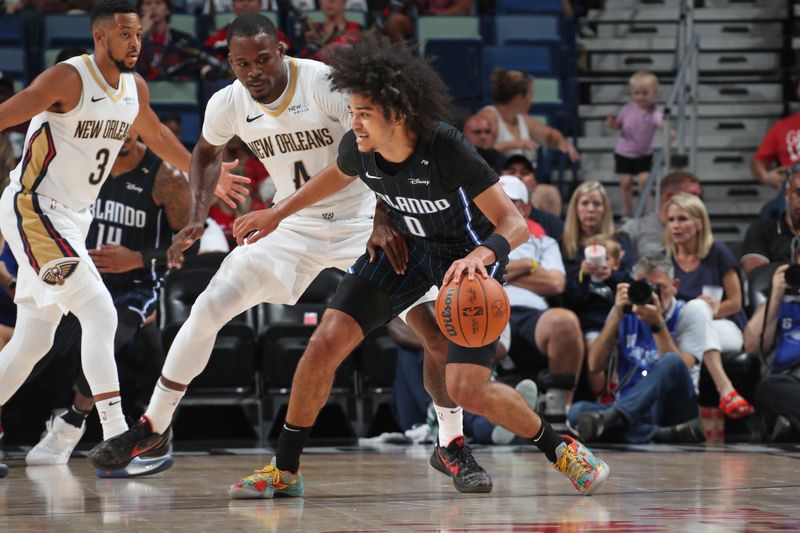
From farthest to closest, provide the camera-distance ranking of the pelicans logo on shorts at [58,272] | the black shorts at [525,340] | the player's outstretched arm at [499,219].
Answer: the black shorts at [525,340]
the pelicans logo on shorts at [58,272]
the player's outstretched arm at [499,219]

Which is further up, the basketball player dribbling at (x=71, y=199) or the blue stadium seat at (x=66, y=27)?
the blue stadium seat at (x=66, y=27)

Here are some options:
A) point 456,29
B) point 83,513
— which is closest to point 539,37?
point 456,29

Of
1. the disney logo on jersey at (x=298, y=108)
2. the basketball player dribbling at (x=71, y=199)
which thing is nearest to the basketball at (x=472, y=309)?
the disney logo on jersey at (x=298, y=108)

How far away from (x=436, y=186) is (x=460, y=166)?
0.13 metres

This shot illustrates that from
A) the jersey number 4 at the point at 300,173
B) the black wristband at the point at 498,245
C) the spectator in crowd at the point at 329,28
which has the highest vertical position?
the spectator in crowd at the point at 329,28

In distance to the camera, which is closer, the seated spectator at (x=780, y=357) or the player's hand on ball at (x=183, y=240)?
the player's hand on ball at (x=183, y=240)

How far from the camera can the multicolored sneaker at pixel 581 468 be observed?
180 inches

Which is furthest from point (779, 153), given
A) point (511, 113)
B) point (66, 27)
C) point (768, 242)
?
point (66, 27)

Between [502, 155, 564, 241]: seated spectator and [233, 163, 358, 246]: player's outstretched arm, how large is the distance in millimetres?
3626

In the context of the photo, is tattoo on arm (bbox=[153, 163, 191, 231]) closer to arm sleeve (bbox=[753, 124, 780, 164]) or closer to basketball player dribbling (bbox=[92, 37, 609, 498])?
basketball player dribbling (bbox=[92, 37, 609, 498])

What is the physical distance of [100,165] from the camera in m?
5.55

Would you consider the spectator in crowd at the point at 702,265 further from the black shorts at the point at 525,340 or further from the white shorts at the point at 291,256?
the white shorts at the point at 291,256

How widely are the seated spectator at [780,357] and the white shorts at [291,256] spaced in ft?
10.2

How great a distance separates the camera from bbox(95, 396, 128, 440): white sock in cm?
535
